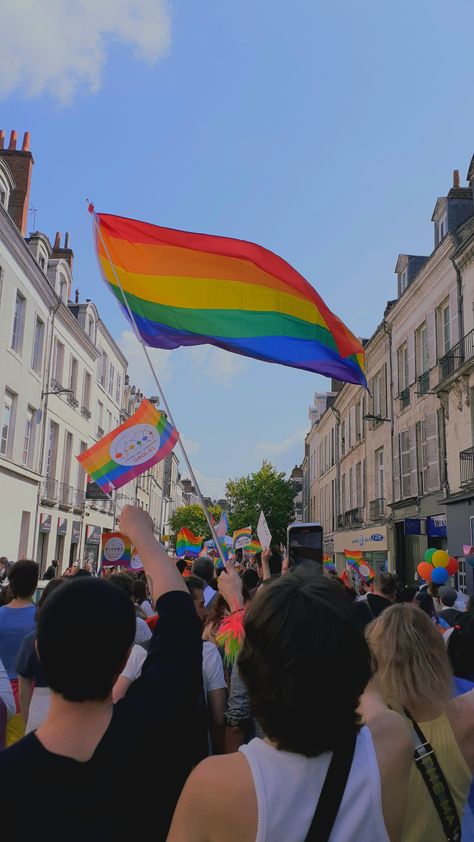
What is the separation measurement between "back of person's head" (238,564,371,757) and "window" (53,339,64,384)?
91.5 ft

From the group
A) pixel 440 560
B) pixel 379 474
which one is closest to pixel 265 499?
pixel 379 474

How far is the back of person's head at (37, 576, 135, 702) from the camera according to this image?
5.20 ft

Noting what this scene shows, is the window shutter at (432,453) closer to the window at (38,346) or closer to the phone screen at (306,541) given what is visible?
the phone screen at (306,541)

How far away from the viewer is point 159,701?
64.9 inches

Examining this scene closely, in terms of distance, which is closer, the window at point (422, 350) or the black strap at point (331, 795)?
the black strap at point (331, 795)

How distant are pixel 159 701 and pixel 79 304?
33467 mm

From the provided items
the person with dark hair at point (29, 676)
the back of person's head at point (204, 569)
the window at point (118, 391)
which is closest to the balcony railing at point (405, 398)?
the back of person's head at point (204, 569)

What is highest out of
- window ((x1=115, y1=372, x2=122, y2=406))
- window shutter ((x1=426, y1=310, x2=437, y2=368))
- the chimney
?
the chimney

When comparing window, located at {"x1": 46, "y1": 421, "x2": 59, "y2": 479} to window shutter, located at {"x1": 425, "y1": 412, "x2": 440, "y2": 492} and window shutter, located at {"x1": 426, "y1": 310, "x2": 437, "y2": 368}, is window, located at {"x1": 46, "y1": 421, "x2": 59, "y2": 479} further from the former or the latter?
window shutter, located at {"x1": 426, "y1": 310, "x2": 437, "y2": 368}

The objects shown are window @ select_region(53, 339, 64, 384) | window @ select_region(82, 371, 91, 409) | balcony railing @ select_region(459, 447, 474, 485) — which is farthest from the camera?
window @ select_region(82, 371, 91, 409)

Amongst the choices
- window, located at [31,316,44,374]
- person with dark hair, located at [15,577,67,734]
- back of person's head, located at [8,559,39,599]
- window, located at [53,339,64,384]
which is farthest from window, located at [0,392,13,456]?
person with dark hair, located at [15,577,67,734]

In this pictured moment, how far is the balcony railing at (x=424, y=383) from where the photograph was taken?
22269mm

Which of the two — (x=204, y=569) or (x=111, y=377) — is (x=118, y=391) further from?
(x=204, y=569)

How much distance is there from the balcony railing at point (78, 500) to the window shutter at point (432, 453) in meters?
16.4
